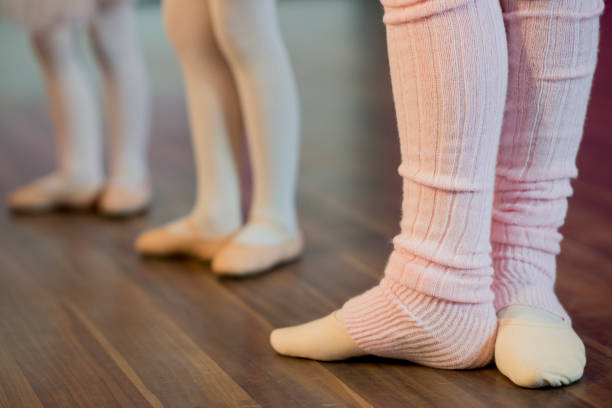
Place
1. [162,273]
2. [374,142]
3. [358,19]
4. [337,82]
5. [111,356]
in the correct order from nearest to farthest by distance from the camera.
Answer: [111,356]
[162,273]
[374,142]
[337,82]
[358,19]

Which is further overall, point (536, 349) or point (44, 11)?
point (44, 11)

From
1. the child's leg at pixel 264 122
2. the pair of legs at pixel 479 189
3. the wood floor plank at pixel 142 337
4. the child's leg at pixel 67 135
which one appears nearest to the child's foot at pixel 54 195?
the child's leg at pixel 67 135

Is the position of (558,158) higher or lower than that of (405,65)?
lower

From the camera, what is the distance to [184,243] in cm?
140

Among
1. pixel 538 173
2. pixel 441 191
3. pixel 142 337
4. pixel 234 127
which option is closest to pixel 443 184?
pixel 441 191

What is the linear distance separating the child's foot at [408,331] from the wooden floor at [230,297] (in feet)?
0.06

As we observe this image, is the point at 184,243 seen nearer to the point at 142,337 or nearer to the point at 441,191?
the point at 142,337

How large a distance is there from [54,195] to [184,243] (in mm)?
389

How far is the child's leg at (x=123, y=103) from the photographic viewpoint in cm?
163

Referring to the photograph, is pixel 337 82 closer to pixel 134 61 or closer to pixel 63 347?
pixel 134 61

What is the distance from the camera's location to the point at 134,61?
167cm

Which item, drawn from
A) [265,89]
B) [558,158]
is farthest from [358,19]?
[558,158]

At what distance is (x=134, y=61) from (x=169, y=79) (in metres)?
1.13

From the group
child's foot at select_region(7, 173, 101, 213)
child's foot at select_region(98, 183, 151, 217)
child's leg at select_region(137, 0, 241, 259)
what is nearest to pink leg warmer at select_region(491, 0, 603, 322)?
child's leg at select_region(137, 0, 241, 259)
